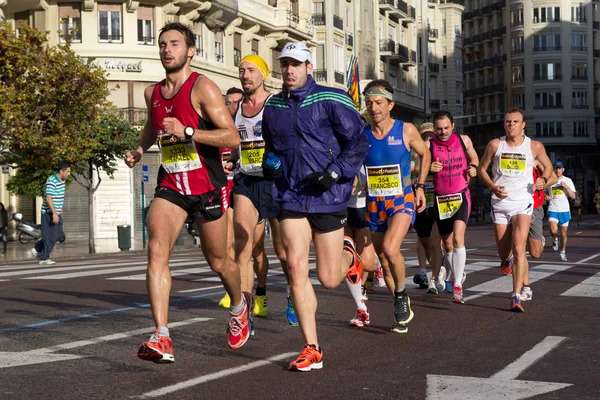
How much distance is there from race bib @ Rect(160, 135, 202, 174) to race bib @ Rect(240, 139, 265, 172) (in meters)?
2.26

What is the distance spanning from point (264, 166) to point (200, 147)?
49cm

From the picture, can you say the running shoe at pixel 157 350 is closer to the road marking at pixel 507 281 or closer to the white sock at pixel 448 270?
the road marking at pixel 507 281

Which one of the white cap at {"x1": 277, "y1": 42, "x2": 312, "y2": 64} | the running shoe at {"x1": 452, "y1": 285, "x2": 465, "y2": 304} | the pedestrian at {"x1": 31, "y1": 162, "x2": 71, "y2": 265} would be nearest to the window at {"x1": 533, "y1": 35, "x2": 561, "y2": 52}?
the pedestrian at {"x1": 31, "y1": 162, "x2": 71, "y2": 265}

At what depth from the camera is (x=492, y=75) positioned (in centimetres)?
11019

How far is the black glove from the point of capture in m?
7.07

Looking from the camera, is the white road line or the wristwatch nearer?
the white road line

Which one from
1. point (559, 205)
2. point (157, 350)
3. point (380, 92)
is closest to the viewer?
point (157, 350)

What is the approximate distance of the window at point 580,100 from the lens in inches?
4144

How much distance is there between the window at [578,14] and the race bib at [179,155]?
337ft

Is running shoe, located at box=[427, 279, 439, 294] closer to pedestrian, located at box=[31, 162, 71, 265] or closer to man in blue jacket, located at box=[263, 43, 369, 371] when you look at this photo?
man in blue jacket, located at box=[263, 43, 369, 371]

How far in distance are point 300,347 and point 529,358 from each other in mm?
1576

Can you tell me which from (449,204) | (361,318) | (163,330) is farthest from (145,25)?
(163,330)

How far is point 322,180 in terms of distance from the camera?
707 centimetres

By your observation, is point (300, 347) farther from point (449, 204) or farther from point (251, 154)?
point (449, 204)
